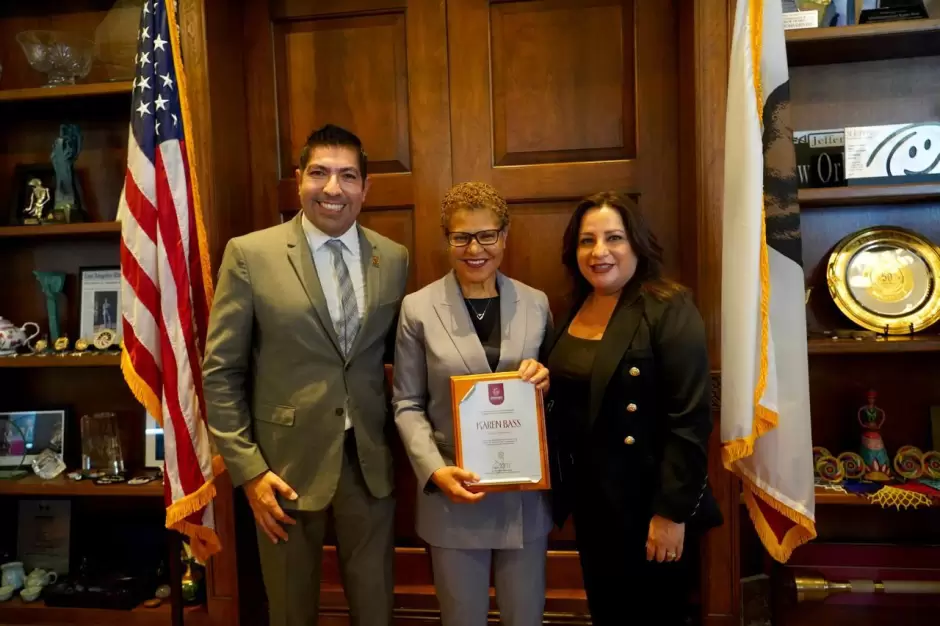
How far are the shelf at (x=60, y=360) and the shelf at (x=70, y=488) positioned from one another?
0.40 meters

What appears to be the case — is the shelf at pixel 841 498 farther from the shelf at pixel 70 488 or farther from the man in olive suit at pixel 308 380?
the shelf at pixel 70 488

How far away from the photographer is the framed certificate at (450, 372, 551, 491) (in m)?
1.37

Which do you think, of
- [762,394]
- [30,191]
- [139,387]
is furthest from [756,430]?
[30,191]

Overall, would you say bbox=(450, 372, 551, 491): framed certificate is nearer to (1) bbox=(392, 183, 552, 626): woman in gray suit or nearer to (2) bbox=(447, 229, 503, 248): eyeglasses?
(1) bbox=(392, 183, 552, 626): woman in gray suit

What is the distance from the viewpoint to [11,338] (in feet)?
6.58

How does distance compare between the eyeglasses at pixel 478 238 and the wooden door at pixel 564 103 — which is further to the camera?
the wooden door at pixel 564 103

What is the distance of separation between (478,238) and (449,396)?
1.32 ft

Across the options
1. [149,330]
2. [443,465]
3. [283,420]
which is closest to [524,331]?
[443,465]

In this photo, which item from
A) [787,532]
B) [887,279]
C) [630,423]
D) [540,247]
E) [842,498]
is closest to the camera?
[630,423]

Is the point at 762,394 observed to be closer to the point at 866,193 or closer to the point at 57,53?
the point at 866,193

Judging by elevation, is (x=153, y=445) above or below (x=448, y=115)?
below

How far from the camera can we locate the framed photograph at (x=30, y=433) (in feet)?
6.86

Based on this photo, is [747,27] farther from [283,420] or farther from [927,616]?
[927,616]

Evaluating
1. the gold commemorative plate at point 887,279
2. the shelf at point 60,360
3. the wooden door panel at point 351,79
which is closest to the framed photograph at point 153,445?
the shelf at point 60,360
